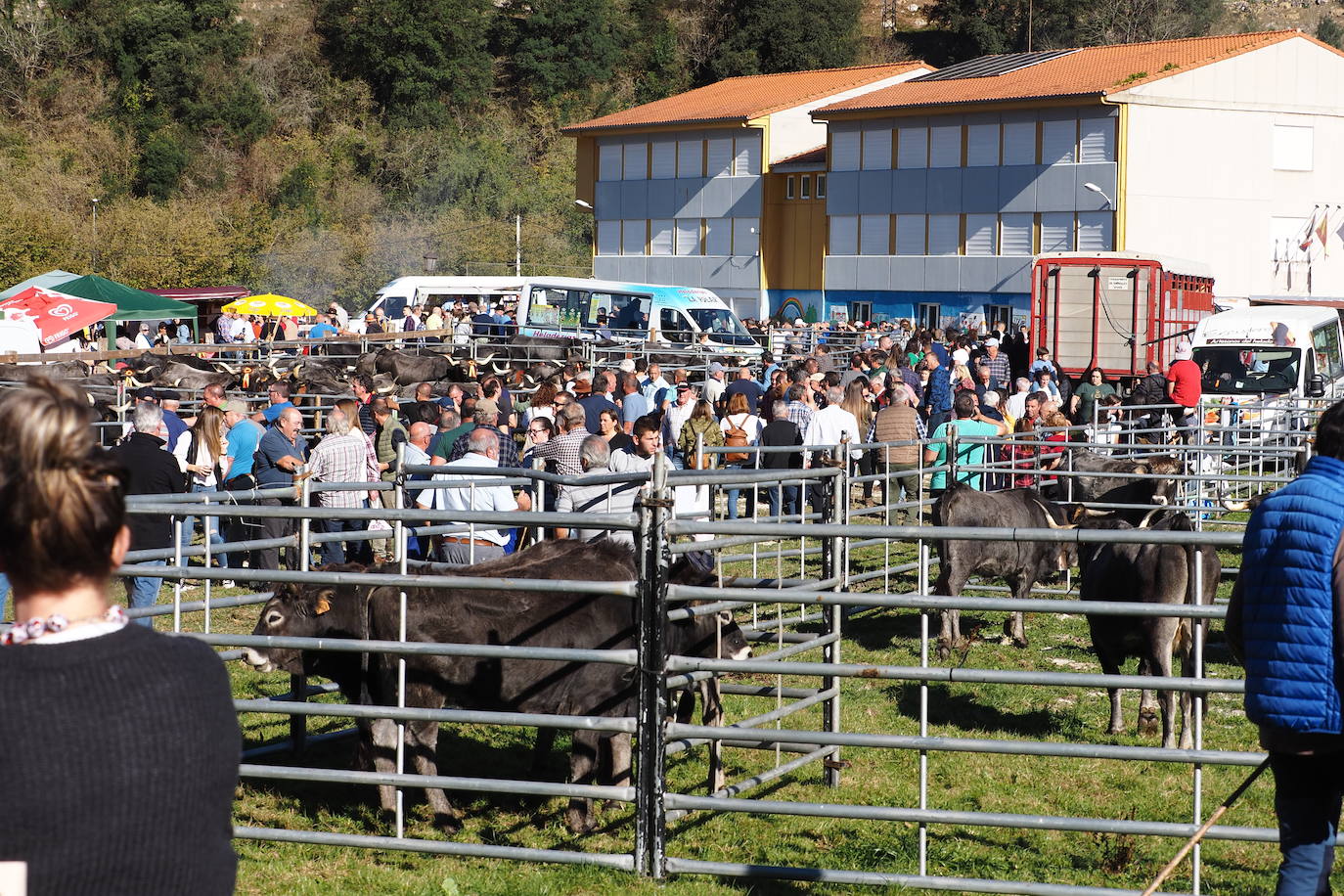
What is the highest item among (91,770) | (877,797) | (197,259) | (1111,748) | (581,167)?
(581,167)

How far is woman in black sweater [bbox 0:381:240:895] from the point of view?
260cm

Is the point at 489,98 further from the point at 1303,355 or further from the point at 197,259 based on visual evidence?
the point at 1303,355

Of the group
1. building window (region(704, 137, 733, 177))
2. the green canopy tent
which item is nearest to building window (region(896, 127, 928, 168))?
building window (region(704, 137, 733, 177))

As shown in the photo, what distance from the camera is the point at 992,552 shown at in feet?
37.5

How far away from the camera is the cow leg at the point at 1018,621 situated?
11469mm

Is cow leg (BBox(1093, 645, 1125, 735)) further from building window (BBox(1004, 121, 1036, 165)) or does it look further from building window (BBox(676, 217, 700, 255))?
building window (BBox(676, 217, 700, 255))

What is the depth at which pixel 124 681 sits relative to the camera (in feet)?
8.72

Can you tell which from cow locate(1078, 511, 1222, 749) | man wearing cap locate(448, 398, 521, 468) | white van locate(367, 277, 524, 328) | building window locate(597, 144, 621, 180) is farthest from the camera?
building window locate(597, 144, 621, 180)

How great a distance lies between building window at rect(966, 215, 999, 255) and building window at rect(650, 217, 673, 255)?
1396 cm

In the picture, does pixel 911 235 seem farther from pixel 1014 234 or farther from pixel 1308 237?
pixel 1308 237

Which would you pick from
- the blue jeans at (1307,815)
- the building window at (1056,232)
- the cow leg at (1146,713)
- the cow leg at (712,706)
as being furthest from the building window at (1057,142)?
the blue jeans at (1307,815)

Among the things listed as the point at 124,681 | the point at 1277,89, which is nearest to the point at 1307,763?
the point at 124,681

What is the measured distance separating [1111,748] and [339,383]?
1821 centimetres

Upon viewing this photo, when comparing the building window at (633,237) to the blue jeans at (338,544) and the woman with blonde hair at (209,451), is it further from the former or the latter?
the blue jeans at (338,544)
